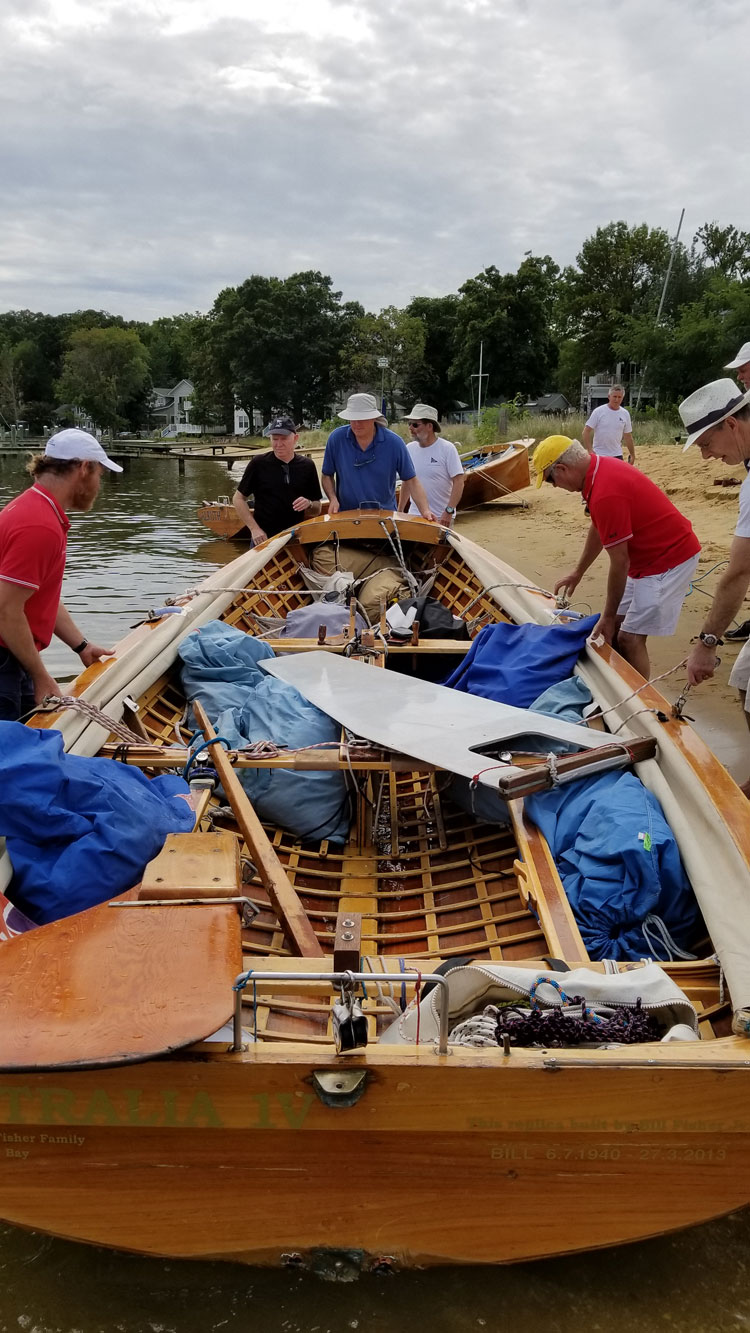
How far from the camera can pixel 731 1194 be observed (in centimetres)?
168

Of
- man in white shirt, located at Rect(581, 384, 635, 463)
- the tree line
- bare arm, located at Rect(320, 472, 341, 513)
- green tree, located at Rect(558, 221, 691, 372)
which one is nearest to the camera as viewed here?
A: bare arm, located at Rect(320, 472, 341, 513)

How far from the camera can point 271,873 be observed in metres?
2.50

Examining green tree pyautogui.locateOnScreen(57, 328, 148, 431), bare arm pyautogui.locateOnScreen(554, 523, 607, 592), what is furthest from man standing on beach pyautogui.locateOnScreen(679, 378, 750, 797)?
green tree pyautogui.locateOnScreen(57, 328, 148, 431)

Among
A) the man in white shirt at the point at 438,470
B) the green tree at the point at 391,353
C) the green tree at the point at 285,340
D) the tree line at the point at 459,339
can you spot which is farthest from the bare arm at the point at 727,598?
the green tree at the point at 285,340

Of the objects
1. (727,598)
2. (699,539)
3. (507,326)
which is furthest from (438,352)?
(727,598)

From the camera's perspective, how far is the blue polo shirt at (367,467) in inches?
247

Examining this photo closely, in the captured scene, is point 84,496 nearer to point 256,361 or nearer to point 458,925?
point 458,925

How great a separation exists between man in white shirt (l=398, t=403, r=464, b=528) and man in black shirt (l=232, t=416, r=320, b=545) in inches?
47.2

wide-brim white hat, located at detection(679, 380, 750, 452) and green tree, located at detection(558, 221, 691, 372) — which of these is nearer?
wide-brim white hat, located at detection(679, 380, 750, 452)

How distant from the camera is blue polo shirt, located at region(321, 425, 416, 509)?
6277 millimetres

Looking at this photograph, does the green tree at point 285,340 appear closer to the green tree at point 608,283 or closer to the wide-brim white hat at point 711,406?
the green tree at point 608,283

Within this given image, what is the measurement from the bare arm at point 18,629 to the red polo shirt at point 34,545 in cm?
3

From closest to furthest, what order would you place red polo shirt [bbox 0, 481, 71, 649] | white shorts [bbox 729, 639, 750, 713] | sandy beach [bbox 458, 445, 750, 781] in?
Result: red polo shirt [bbox 0, 481, 71, 649] → white shorts [bbox 729, 639, 750, 713] → sandy beach [bbox 458, 445, 750, 781]

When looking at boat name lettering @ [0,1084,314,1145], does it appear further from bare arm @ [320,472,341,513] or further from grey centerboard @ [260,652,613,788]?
bare arm @ [320,472,341,513]
